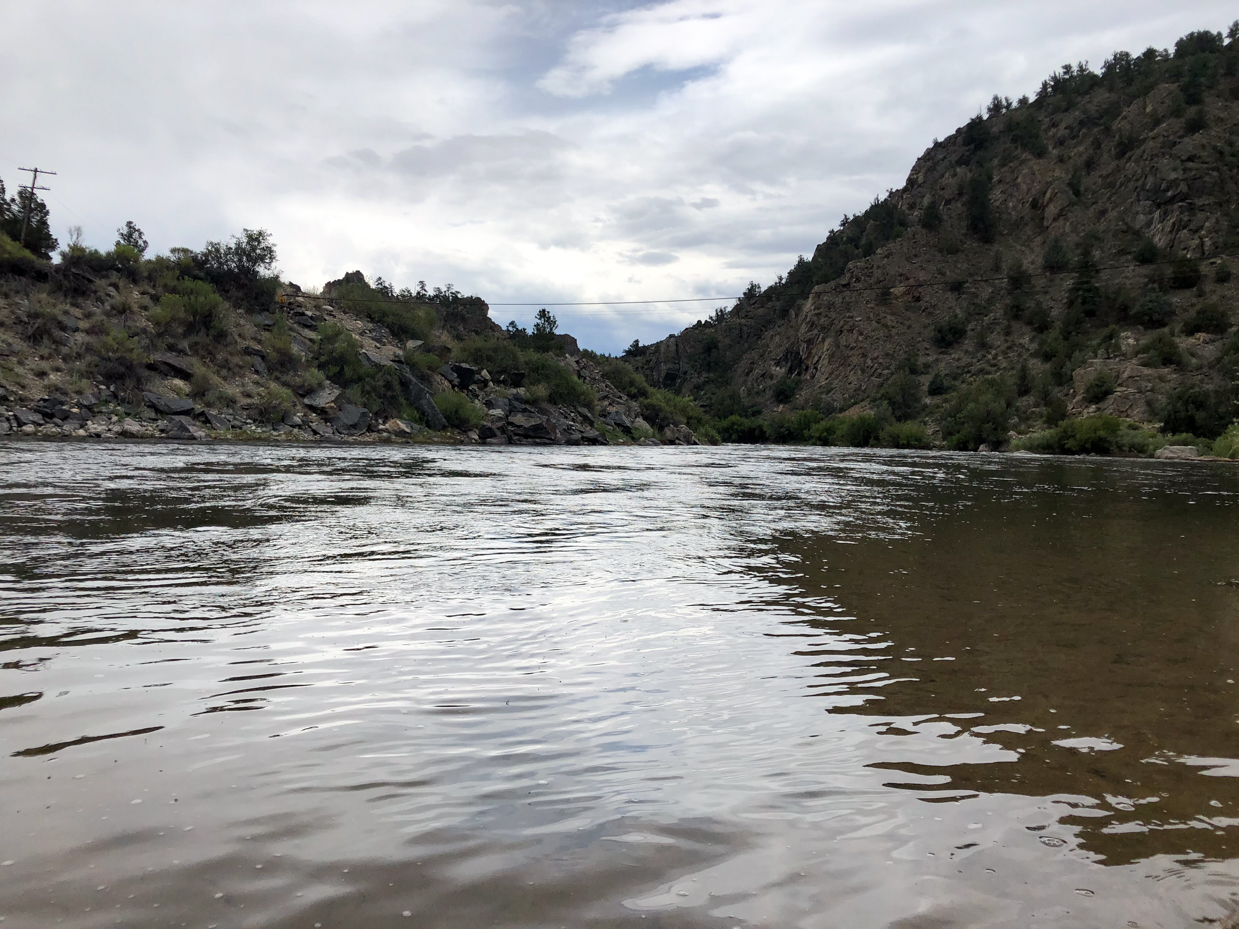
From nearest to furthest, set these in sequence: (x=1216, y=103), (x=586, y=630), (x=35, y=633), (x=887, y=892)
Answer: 1. (x=887, y=892)
2. (x=35, y=633)
3. (x=586, y=630)
4. (x=1216, y=103)

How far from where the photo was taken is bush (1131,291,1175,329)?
7669cm

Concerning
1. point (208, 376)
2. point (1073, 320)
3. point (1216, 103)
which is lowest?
point (208, 376)

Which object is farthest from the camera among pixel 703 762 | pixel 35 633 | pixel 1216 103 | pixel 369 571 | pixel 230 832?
pixel 1216 103

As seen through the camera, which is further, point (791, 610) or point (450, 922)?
point (791, 610)

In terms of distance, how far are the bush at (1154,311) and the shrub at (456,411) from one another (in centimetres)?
7088

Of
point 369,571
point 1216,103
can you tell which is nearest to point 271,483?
point 369,571

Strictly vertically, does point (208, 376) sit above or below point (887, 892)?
above

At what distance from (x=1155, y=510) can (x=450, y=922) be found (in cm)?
1834

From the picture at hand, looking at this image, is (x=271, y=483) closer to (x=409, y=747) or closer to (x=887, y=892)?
(x=409, y=747)

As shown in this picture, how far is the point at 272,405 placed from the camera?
132 feet

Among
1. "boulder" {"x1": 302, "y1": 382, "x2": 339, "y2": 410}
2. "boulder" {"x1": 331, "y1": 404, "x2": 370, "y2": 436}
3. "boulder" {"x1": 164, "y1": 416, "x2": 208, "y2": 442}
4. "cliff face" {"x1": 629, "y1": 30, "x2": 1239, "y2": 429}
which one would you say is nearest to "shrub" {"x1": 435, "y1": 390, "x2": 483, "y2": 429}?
"boulder" {"x1": 331, "y1": 404, "x2": 370, "y2": 436}

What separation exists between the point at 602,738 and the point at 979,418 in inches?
2898

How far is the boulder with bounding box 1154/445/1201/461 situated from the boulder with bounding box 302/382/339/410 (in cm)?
5037

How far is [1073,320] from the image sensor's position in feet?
281
